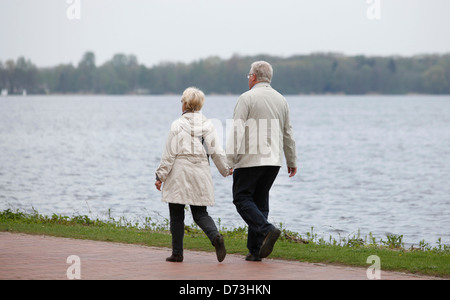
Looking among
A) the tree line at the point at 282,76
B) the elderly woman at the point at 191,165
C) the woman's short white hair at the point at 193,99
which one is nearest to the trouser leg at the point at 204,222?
the elderly woman at the point at 191,165

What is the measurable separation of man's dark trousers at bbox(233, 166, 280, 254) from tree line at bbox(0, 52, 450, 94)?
112 metres

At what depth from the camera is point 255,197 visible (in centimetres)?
801

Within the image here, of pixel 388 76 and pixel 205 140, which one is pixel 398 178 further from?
pixel 388 76

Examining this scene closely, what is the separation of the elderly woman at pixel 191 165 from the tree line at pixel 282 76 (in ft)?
369

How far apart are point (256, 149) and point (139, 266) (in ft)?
5.81

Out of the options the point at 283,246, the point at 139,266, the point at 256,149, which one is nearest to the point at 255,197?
the point at 256,149

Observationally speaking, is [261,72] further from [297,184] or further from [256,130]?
[297,184]

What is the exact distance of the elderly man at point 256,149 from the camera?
25.5ft

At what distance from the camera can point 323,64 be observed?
12988 cm

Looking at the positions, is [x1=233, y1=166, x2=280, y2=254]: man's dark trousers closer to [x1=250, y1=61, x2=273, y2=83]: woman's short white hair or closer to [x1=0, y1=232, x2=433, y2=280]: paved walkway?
[x1=0, y1=232, x2=433, y2=280]: paved walkway

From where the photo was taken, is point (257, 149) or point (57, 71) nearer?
point (257, 149)

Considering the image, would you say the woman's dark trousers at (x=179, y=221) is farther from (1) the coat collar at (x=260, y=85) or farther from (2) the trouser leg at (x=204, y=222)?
(1) the coat collar at (x=260, y=85)

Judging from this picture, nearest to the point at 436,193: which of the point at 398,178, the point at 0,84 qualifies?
the point at 398,178
